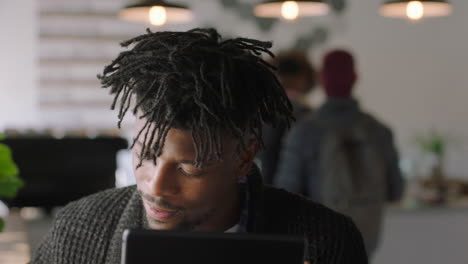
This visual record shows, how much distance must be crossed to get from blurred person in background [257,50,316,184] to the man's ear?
2.06m

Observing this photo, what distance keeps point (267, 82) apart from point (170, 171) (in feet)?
0.76

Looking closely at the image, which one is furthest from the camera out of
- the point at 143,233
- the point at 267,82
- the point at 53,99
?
the point at 53,99

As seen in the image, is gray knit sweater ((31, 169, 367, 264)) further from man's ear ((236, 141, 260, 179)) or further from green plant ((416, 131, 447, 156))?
green plant ((416, 131, 447, 156))

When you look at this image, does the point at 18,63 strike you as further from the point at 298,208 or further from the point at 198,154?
the point at 198,154

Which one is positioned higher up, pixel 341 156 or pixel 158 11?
pixel 158 11

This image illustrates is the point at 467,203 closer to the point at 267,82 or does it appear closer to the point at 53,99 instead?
the point at 53,99

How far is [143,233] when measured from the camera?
3.18ft

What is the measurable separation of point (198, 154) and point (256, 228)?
261 mm

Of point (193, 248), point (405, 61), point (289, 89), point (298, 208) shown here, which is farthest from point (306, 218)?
point (405, 61)

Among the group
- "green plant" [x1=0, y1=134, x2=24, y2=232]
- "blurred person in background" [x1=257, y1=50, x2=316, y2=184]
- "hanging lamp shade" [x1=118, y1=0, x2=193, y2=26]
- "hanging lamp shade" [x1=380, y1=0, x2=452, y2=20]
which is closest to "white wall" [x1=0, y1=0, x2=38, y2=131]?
"hanging lamp shade" [x1=118, y1=0, x2=193, y2=26]

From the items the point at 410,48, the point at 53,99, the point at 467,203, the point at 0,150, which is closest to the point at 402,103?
the point at 410,48

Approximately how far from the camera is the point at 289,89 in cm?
358

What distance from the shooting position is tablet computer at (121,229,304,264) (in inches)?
38.1

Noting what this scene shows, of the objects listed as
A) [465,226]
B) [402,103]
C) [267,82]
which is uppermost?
[267,82]
